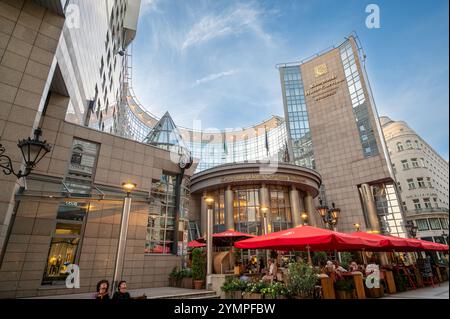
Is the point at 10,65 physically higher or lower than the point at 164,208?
higher

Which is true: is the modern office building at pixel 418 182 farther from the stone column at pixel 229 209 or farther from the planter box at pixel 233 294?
the planter box at pixel 233 294

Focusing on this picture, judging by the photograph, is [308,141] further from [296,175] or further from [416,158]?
[416,158]

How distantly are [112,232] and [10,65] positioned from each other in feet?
27.5

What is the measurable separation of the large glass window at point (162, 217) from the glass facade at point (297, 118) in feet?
119

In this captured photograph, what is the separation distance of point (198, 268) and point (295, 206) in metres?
21.0

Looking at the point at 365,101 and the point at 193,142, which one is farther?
the point at 193,142

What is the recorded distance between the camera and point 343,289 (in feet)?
32.0

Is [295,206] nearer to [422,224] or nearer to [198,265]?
[198,265]

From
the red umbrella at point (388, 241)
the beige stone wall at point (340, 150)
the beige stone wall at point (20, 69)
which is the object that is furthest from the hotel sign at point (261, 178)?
the beige stone wall at point (20, 69)

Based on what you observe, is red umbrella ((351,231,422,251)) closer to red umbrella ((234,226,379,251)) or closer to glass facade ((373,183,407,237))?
red umbrella ((234,226,379,251))

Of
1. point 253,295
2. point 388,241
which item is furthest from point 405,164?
point 253,295

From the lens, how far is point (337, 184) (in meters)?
42.0

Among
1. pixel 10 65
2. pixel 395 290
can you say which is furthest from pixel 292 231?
pixel 10 65

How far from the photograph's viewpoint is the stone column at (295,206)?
30391mm
